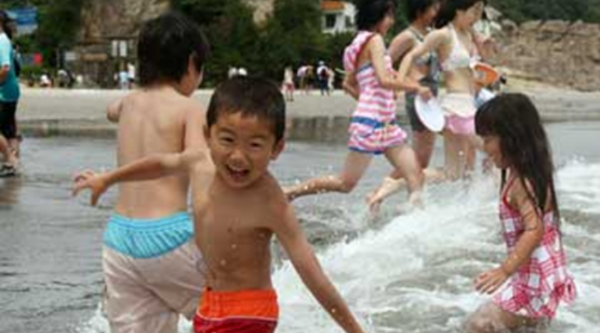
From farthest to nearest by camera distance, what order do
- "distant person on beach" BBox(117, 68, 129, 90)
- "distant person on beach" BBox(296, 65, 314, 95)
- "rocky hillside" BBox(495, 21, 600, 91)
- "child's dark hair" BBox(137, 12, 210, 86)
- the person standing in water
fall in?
"rocky hillside" BBox(495, 21, 600, 91)
"distant person on beach" BBox(296, 65, 314, 95)
"distant person on beach" BBox(117, 68, 129, 90)
the person standing in water
"child's dark hair" BBox(137, 12, 210, 86)

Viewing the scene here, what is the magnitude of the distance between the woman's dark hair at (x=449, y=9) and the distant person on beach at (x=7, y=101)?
14.2 feet

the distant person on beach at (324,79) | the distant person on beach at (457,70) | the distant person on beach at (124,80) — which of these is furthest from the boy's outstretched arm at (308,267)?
the distant person on beach at (124,80)

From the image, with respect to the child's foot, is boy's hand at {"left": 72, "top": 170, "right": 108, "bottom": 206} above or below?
above

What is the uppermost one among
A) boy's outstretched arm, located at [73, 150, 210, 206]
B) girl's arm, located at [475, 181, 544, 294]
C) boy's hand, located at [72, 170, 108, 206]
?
boy's outstretched arm, located at [73, 150, 210, 206]

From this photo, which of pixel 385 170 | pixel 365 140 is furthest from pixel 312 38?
pixel 365 140

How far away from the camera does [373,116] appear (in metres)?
7.33

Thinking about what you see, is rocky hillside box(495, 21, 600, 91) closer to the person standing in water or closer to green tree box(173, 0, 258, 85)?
green tree box(173, 0, 258, 85)

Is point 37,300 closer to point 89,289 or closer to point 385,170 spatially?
point 89,289

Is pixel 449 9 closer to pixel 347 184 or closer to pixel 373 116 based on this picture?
pixel 373 116

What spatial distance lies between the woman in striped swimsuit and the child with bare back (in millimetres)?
4169

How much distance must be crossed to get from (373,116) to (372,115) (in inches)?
0.4

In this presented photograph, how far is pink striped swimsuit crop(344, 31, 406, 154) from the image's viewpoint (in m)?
7.32

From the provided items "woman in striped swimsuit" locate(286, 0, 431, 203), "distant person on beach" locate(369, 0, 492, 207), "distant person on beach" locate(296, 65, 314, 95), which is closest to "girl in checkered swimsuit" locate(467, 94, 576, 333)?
"woman in striped swimsuit" locate(286, 0, 431, 203)

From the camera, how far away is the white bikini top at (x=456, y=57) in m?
8.05
